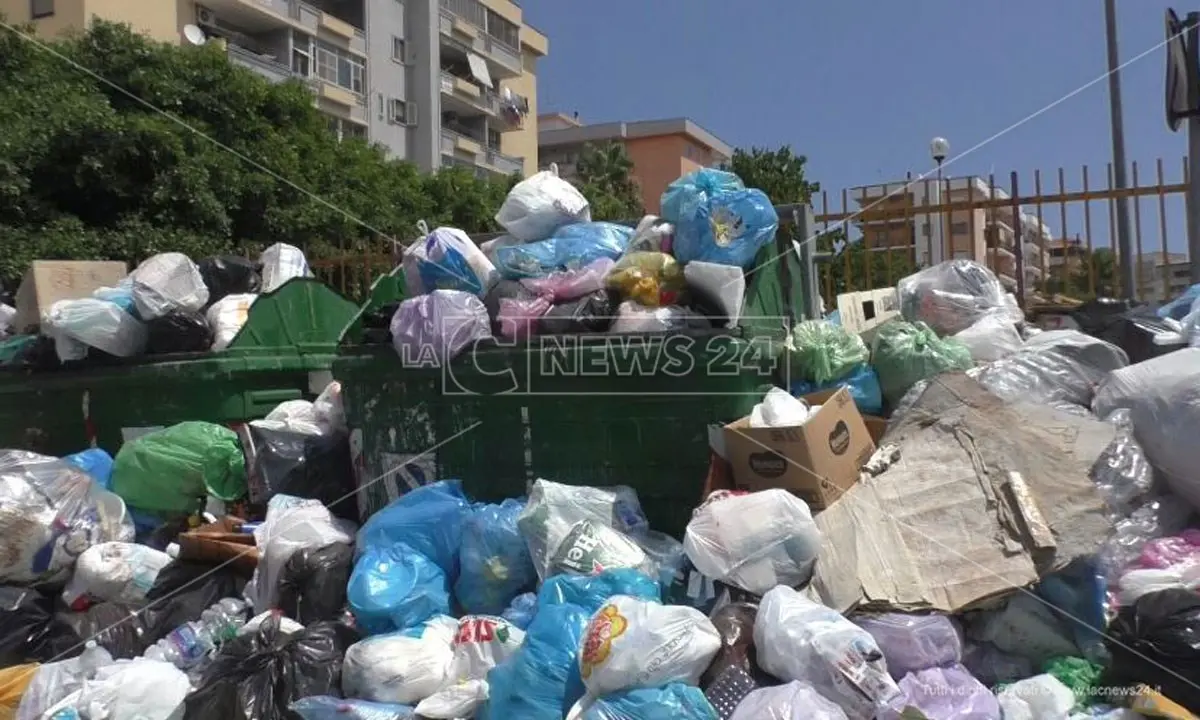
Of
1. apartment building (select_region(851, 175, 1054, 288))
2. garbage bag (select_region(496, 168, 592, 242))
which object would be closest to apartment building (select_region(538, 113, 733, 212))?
apartment building (select_region(851, 175, 1054, 288))

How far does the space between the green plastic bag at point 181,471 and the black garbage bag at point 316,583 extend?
38.3 inches

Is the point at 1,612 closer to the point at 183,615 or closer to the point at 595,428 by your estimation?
the point at 183,615

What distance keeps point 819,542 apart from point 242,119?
1121 cm

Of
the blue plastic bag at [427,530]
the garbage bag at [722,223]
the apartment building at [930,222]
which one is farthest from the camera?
the apartment building at [930,222]

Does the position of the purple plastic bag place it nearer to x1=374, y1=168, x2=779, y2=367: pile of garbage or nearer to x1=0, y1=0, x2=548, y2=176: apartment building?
x1=374, y1=168, x2=779, y2=367: pile of garbage

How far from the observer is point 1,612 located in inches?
156

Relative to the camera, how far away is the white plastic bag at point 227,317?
499 centimetres

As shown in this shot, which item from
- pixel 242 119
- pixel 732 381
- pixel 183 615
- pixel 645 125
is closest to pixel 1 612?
pixel 183 615

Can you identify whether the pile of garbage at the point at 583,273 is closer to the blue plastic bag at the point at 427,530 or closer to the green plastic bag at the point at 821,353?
the green plastic bag at the point at 821,353

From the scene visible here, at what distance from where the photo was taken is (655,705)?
267 centimetres

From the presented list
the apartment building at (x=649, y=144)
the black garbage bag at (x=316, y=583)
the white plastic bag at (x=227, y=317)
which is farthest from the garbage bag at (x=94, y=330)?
the apartment building at (x=649, y=144)

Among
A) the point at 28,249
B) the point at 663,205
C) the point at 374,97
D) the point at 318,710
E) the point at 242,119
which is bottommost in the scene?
the point at 318,710

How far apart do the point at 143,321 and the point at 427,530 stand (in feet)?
7.25

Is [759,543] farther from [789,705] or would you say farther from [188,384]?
[188,384]
